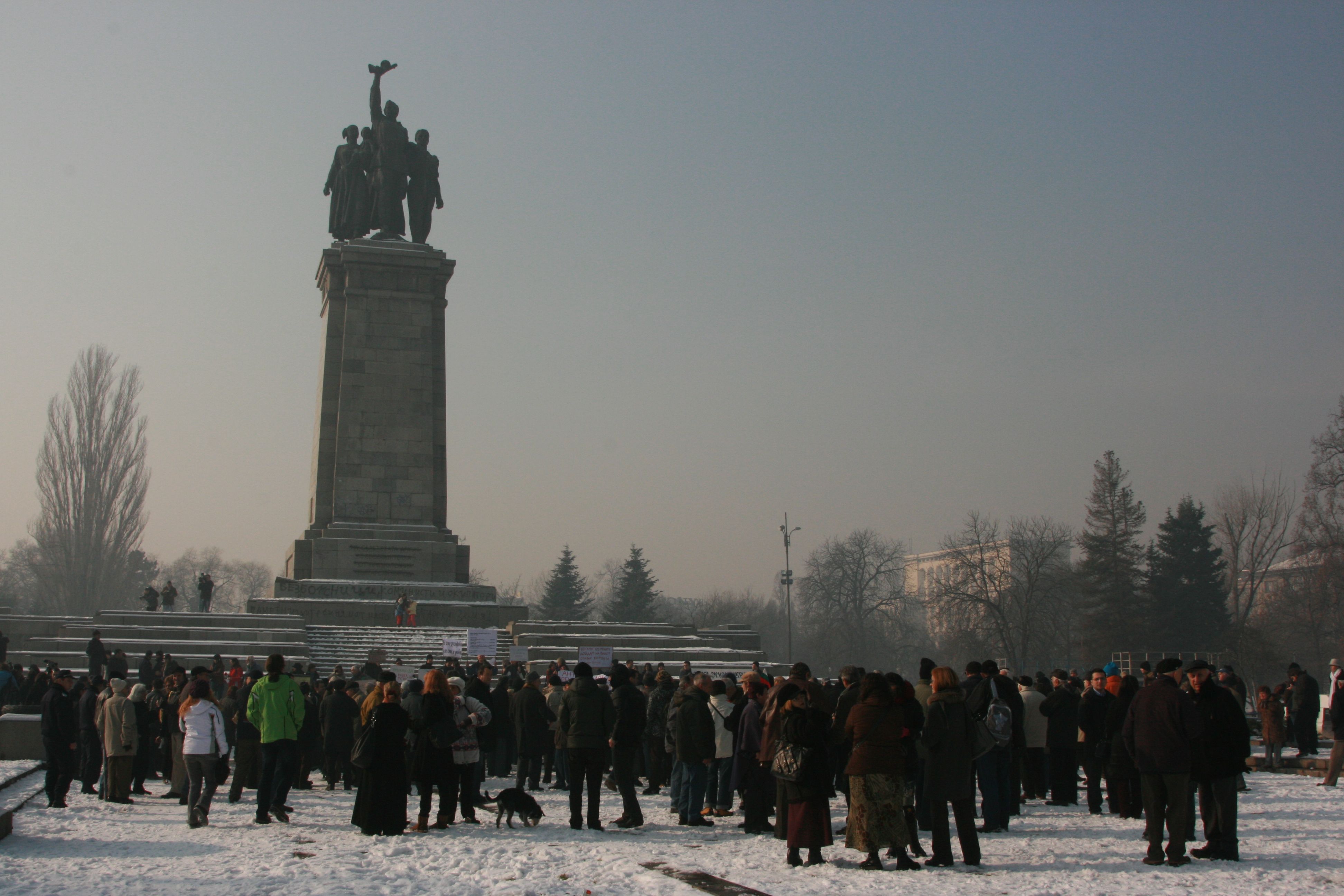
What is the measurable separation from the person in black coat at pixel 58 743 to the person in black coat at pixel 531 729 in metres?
4.82

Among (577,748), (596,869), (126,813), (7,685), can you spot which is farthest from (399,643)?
(596,869)

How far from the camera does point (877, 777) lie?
9.09 metres

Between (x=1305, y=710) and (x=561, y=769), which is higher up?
(x=1305, y=710)

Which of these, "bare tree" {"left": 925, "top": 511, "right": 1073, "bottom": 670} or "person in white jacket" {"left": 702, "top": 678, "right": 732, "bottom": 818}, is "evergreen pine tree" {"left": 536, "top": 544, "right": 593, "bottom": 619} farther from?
"person in white jacket" {"left": 702, "top": 678, "right": 732, "bottom": 818}

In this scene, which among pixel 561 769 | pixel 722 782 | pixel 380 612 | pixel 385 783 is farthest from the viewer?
pixel 380 612

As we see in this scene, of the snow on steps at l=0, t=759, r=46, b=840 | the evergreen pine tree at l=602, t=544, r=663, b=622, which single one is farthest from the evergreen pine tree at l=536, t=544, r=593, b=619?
the snow on steps at l=0, t=759, r=46, b=840

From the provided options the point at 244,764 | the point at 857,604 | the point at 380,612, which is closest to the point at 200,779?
the point at 244,764

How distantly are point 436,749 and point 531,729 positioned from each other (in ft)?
10.2

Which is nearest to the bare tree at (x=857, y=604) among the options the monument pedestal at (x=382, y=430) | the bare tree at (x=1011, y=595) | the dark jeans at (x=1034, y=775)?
the bare tree at (x=1011, y=595)

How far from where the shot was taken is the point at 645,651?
96.8ft

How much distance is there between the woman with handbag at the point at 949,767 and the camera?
364 inches

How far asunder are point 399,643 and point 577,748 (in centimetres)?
2018

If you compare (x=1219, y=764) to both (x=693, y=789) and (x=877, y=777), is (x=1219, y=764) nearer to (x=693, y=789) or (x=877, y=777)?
(x=877, y=777)

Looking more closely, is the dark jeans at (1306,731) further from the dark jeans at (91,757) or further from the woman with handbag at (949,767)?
the dark jeans at (91,757)
